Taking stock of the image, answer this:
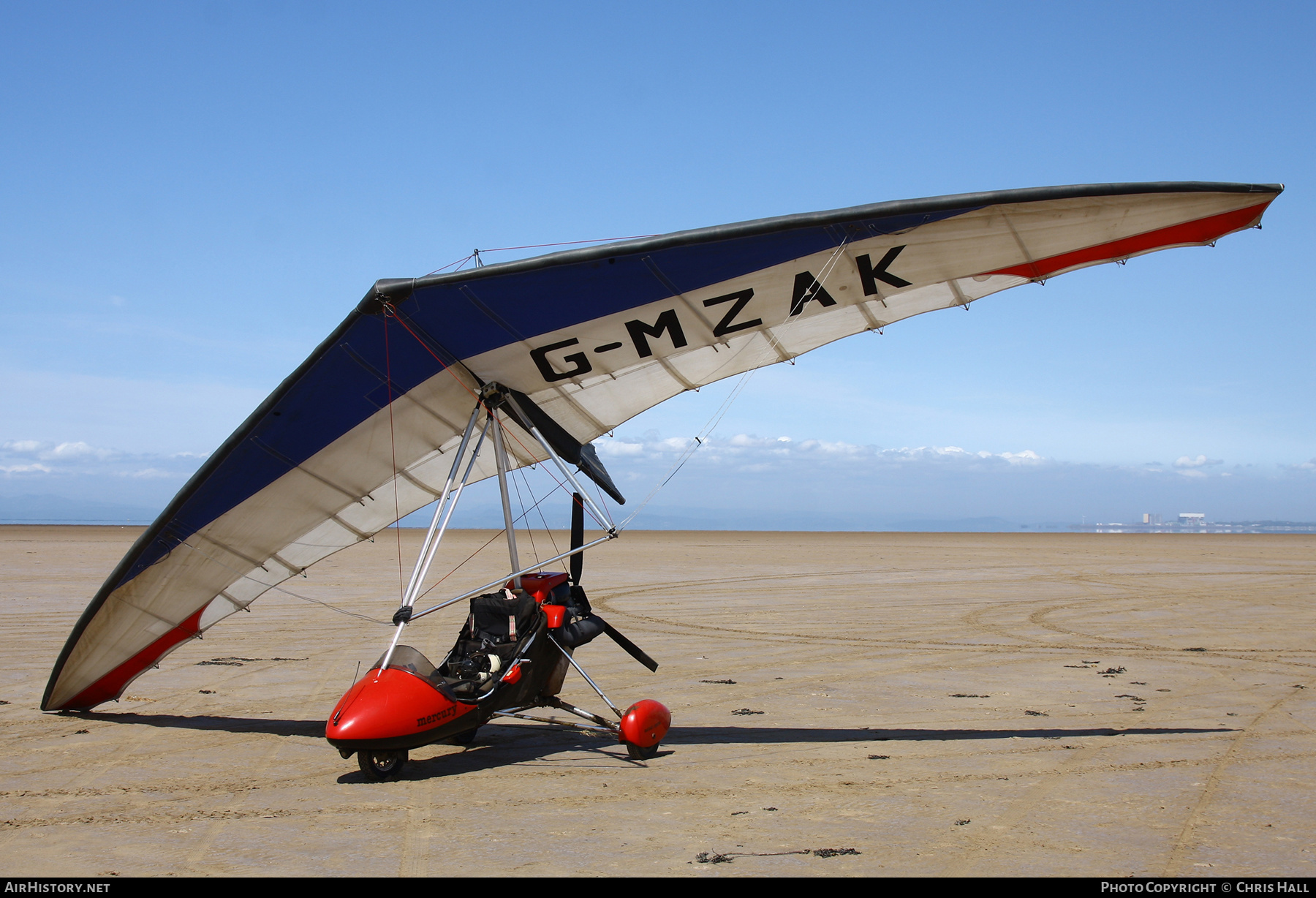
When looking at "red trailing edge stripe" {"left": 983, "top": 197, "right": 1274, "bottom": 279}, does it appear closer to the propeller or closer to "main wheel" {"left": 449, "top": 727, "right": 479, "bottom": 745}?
the propeller

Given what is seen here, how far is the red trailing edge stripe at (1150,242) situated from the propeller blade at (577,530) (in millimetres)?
3634

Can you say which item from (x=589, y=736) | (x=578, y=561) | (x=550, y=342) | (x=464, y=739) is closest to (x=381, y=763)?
(x=464, y=739)

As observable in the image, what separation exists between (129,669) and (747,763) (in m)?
6.02

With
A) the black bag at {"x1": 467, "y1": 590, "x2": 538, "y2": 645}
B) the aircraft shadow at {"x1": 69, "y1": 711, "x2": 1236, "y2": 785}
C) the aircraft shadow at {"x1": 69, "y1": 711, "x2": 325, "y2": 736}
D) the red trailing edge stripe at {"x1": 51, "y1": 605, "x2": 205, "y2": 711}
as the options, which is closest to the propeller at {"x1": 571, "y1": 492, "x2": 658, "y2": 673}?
the black bag at {"x1": 467, "y1": 590, "x2": 538, "y2": 645}

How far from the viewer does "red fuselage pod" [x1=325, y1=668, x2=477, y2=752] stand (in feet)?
19.3

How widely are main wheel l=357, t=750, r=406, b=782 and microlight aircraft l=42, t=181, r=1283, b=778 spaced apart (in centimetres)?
2

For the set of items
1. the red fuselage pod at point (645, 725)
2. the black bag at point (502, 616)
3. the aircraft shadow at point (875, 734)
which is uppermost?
the black bag at point (502, 616)

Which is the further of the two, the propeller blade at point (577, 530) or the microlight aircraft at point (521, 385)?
the propeller blade at point (577, 530)

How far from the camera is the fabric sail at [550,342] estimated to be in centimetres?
607

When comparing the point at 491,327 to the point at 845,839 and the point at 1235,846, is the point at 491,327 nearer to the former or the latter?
the point at 845,839

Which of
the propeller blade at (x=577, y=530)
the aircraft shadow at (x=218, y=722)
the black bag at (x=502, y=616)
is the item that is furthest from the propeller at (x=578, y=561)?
the aircraft shadow at (x=218, y=722)

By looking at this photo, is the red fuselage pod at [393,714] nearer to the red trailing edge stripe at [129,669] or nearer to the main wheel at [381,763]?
the main wheel at [381,763]

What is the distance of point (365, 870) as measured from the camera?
451 centimetres
